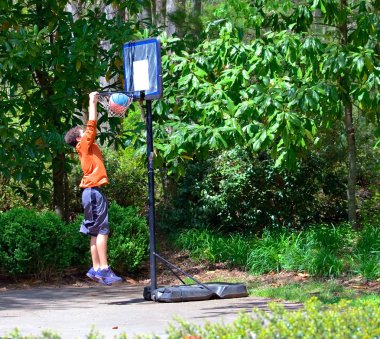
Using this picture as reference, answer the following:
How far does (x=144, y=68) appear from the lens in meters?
9.02

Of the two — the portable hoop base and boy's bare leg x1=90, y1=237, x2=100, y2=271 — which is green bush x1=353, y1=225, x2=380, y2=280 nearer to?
the portable hoop base

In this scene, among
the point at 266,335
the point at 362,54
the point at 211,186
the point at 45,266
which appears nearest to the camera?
the point at 266,335

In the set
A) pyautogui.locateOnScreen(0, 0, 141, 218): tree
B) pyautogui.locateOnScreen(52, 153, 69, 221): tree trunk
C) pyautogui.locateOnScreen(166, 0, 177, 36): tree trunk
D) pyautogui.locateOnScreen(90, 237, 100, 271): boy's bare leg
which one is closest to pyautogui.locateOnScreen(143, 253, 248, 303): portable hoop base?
pyautogui.locateOnScreen(90, 237, 100, 271): boy's bare leg

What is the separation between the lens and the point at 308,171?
1413cm

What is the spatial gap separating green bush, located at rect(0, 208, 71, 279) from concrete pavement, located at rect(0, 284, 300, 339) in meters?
0.51

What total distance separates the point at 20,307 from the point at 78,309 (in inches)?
28.2

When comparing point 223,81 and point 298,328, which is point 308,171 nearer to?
point 223,81

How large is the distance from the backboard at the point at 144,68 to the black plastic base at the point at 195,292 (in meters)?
2.15

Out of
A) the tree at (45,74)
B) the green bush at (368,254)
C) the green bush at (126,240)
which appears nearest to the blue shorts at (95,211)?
the green bush at (126,240)

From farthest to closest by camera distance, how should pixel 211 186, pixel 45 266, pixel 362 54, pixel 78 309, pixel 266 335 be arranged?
pixel 211 186
pixel 45 266
pixel 362 54
pixel 78 309
pixel 266 335

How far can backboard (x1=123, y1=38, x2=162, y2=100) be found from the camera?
8906 millimetres

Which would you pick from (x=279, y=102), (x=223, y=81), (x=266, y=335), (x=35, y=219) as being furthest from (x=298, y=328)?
(x=35, y=219)

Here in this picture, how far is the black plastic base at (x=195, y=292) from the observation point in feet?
29.3

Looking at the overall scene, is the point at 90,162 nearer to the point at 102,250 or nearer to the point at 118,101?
the point at 118,101
